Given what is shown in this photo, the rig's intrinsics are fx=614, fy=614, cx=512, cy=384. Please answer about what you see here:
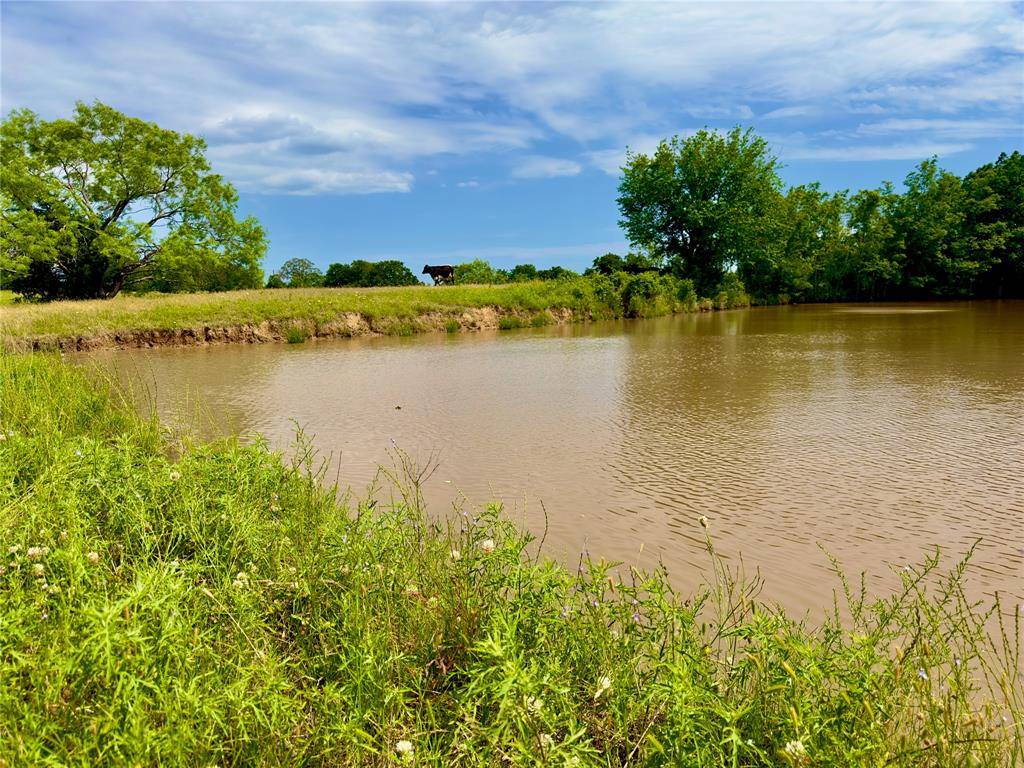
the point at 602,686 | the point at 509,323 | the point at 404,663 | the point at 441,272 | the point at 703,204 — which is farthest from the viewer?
the point at 441,272

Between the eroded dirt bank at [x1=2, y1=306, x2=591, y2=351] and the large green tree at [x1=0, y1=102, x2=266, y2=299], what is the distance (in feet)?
47.5

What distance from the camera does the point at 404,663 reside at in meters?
2.13

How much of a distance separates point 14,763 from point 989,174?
54630 mm

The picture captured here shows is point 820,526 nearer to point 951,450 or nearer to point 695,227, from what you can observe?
point 951,450

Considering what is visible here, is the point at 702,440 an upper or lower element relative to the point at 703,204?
lower

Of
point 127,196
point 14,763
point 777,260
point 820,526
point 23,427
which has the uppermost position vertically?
point 127,196

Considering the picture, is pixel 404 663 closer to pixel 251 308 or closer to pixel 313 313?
pixel 313 313

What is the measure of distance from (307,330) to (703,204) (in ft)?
81.3

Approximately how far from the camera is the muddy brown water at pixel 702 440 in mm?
3594

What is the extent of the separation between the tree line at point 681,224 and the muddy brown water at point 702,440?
20.2 m

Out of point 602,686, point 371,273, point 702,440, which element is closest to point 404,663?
point 602,686

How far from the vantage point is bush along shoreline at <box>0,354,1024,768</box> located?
165cm

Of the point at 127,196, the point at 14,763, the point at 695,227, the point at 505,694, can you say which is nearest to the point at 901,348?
the point at 505,694

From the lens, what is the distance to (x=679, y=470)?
5086mm
